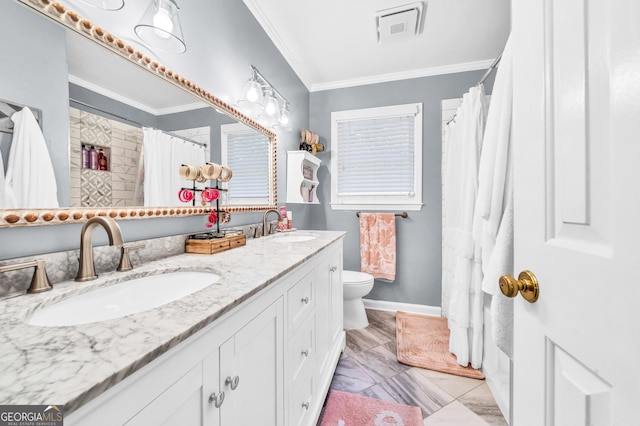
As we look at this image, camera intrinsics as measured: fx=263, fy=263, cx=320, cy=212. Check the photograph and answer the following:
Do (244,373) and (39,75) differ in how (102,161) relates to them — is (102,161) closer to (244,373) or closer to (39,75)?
(39,75)

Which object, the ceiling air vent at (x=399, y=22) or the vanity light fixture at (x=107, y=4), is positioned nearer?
the vanity light fixture at (x=107, y=4)

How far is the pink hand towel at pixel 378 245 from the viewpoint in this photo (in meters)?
2.75

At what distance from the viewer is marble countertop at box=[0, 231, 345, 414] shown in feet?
1.06

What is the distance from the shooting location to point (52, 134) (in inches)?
30.5

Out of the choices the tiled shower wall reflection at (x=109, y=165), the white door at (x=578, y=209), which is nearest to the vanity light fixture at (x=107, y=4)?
the tiled shower wall reflection at (x=109, y=165)

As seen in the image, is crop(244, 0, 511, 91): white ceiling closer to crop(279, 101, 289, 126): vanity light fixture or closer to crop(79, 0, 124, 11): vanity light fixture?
crop(279, 101, 289, 126): vanity light fixture

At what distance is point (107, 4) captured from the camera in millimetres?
903

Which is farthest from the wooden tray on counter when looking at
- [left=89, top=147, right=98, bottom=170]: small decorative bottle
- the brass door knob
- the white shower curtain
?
the brass door knob

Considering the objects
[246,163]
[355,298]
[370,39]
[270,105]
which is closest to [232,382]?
[246,163]

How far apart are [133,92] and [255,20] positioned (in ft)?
4.22

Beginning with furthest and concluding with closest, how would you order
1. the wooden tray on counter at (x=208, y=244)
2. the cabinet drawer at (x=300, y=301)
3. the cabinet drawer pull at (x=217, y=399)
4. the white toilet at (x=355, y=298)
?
the white toilet at (x=355, y=298) < the wooden tray on counter at (x=208, y=244) < the cabinet drawer at (x=300, y=301) < the cabinet drawer pull at (x=217, y=399)

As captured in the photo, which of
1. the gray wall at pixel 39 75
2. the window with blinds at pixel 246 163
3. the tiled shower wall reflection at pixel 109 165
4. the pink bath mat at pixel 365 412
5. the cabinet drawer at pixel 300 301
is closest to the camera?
the gray wall at pixel 39 75

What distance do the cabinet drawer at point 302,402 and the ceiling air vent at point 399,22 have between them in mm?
2363

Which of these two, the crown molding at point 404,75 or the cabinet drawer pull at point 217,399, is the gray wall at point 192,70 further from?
the cabinet drawer pull at point 217,399
